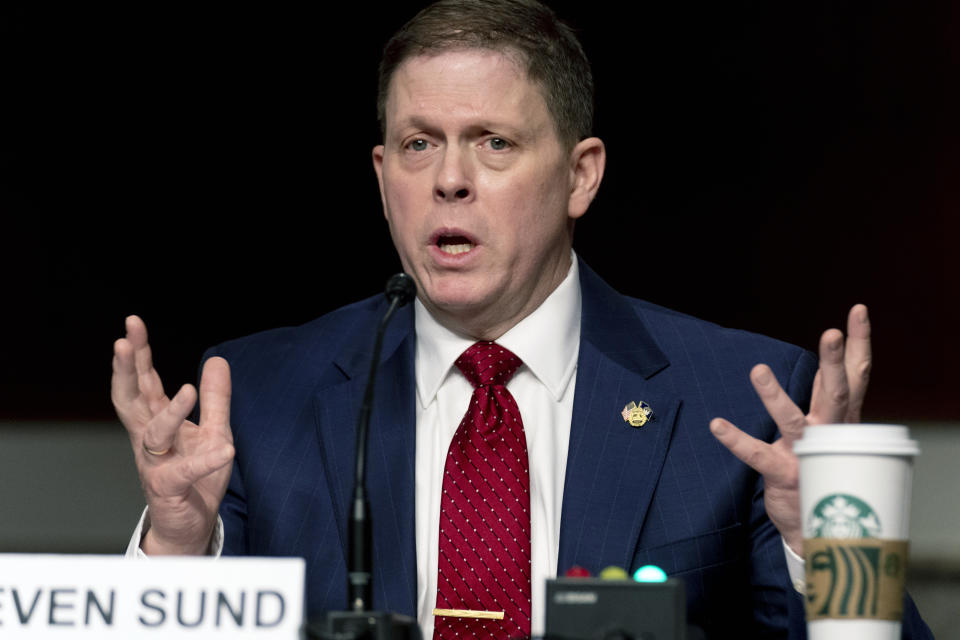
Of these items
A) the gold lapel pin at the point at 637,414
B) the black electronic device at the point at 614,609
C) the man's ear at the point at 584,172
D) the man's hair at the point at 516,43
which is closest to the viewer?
the black electronic device at the point at 614,609

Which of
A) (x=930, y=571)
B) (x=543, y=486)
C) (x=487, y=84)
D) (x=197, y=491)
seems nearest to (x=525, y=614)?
(x=543, y=486)

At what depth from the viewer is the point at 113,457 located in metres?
3.26

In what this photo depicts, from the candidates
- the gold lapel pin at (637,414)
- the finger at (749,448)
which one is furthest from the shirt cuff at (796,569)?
the gold lapel pin at (637,414)

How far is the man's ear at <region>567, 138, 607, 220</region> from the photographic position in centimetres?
229

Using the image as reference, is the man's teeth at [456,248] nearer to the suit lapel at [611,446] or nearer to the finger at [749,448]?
the suit lapel at [611,446]

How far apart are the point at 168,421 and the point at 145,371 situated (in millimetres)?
127

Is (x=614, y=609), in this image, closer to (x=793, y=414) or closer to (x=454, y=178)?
(x=793, y=414)

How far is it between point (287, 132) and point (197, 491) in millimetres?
1720

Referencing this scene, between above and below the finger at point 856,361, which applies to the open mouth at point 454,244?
above

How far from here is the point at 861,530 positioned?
4.03ft

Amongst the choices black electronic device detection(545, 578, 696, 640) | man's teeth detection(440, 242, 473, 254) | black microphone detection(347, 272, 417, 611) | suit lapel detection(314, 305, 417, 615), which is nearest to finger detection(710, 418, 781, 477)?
black electronic device detection(545, 578, 696, 640)

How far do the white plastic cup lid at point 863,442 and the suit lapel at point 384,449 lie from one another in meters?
0.80

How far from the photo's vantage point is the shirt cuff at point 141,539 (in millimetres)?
1676

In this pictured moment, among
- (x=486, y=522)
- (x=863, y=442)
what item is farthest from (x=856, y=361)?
(x=486, y=522)
